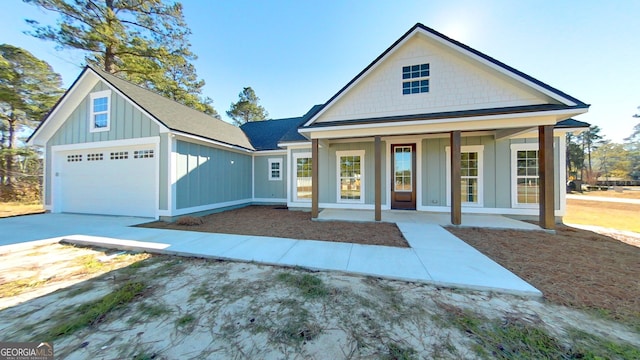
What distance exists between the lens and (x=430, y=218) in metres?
7.48

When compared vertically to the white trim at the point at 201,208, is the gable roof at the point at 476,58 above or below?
above

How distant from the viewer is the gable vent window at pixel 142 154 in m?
8.06

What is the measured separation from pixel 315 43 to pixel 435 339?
1311 cm

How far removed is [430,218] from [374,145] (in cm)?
321

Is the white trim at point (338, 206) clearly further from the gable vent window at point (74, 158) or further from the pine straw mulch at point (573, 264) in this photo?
the gable vent window at point (74, 158)

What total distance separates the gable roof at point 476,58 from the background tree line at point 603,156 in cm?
3965

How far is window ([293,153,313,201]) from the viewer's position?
10078mm

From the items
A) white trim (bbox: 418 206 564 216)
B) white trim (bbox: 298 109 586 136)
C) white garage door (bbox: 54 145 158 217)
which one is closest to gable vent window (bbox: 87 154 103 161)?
white garage door (bbox: 54 145 158 217)

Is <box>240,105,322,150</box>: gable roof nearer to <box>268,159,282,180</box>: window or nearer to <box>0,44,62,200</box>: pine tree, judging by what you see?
<box>268,159,282,180</box>: window

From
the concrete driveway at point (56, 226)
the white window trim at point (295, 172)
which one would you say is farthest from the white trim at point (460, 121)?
the concrete driveway at point (56, 226)

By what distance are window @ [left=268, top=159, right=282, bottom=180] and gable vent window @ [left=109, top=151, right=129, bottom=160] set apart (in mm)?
5927

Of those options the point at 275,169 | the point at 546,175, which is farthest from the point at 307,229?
the point at 546,175

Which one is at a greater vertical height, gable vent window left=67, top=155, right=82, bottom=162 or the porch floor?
gable vent window left=67, top=155, right=82, bottom=162

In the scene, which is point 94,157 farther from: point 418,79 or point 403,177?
point 418,79
